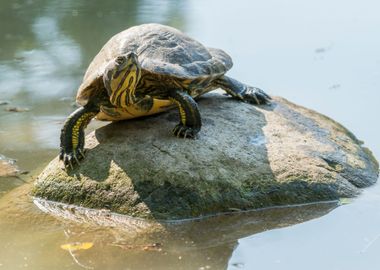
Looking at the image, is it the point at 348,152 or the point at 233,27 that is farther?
the point at 233,27

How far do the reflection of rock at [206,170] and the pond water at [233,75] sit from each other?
0.42 ft

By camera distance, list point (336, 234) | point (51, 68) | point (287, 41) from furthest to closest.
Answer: point (287, 41), point (51, 68), point (336, 234)

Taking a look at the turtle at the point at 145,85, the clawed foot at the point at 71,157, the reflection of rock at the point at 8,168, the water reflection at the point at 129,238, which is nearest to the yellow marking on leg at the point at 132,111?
the turtle at the point at 145,85

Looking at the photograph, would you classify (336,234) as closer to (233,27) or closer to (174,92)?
(174,92)

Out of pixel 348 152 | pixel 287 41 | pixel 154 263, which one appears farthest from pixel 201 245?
pixel 287 41

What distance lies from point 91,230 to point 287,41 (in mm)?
5832

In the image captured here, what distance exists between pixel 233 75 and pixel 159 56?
9.61 feet

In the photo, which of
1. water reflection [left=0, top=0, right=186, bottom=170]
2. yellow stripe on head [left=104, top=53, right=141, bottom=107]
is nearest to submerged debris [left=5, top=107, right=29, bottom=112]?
water reflection [left=0, top=0, right=186, bottom=170]

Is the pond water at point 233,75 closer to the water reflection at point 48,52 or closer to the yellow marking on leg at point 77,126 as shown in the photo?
the water reflection at point 48,52

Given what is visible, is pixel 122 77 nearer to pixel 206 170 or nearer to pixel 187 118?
pixel 187 118

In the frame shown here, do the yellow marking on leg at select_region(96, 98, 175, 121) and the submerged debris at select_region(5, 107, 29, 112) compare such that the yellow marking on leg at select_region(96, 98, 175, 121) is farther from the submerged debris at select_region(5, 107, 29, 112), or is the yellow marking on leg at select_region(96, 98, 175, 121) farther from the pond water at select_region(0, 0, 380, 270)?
the submerged debris at select_region(5, 107, 29, 112)

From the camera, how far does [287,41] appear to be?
30.5 feet

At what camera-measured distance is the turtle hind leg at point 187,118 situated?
4535mm

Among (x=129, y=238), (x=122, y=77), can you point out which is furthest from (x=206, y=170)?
(x=122, y=77)
